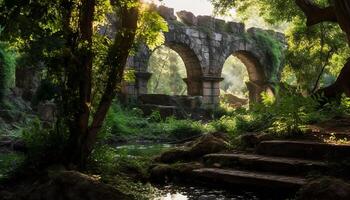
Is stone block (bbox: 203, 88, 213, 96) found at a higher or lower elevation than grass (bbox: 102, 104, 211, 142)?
A: higher

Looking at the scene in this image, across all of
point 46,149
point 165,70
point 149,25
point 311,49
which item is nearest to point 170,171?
point 46,149

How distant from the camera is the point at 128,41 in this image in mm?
6113

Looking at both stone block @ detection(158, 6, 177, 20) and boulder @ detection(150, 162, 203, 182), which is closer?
boulder @ detection(150, 162, 203, 182)

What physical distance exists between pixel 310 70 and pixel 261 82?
755 cm

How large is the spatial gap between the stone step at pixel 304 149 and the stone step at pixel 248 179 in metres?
0.77

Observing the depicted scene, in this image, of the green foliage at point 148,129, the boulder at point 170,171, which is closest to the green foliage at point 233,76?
the green foliage at point 148,129

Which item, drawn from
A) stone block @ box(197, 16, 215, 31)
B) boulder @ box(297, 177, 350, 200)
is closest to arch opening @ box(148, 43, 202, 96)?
stone block @ box(197, 16, 215, 31)

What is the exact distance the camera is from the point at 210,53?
21.1 metres

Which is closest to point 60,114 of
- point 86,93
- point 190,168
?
point 86,93

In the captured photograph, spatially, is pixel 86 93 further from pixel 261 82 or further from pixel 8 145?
pixel 261 82

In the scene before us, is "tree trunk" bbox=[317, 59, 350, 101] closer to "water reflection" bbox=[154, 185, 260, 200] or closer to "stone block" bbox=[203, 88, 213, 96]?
"water reflection" bbox=[154, 185, 260, 200]

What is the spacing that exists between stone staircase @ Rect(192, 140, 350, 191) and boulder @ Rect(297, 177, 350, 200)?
2.04 ft

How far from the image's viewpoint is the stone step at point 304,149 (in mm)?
5809

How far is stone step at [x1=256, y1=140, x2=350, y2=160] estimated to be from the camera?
5.81 m
